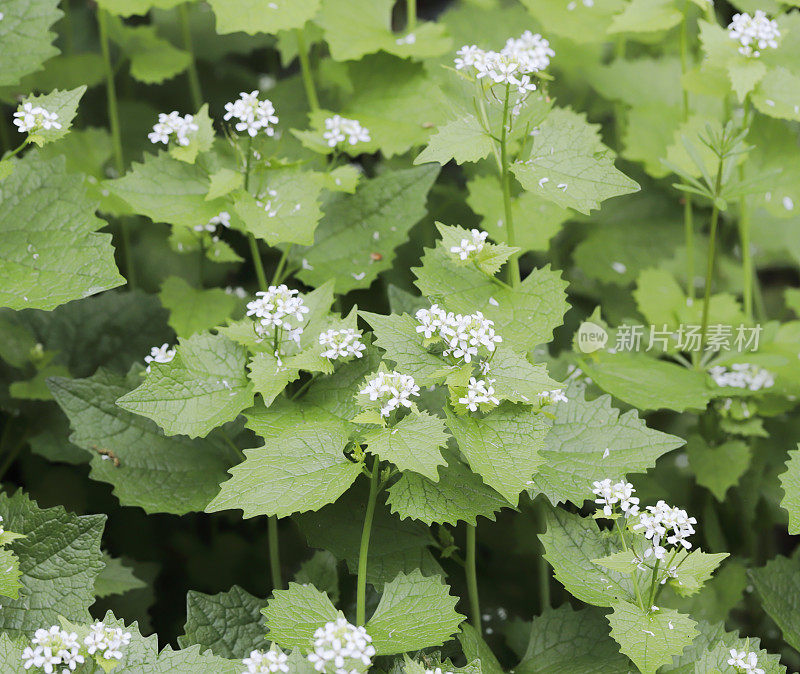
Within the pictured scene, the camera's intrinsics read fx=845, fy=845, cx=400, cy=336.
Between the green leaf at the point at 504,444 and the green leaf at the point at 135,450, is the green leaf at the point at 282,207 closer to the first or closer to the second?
the green leaf at the point at 135,450

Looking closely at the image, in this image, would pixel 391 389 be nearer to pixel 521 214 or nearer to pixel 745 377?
pixel 521 214

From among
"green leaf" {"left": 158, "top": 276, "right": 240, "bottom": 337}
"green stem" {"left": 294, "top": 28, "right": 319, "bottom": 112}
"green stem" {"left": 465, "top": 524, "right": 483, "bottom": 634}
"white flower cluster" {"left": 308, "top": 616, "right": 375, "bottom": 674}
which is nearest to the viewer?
"white flower cluster" {"left": 308, "top": 616, "right": 375, "bottom": 674}

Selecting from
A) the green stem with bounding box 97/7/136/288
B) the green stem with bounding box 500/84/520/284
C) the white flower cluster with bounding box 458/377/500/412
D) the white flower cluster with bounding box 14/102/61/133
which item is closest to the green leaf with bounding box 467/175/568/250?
the green stem with bounding box 500/84/520/284

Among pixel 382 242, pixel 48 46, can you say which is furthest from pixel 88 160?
pixel 382 242

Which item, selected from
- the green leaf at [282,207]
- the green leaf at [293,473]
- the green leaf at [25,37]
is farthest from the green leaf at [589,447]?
the green leaf at [25,37]

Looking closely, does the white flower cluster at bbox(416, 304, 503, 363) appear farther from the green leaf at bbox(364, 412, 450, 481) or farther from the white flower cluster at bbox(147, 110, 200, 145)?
the white flower cluster at bbox(147, 110, 200, 145)

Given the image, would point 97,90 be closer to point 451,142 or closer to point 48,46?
point 48,46
